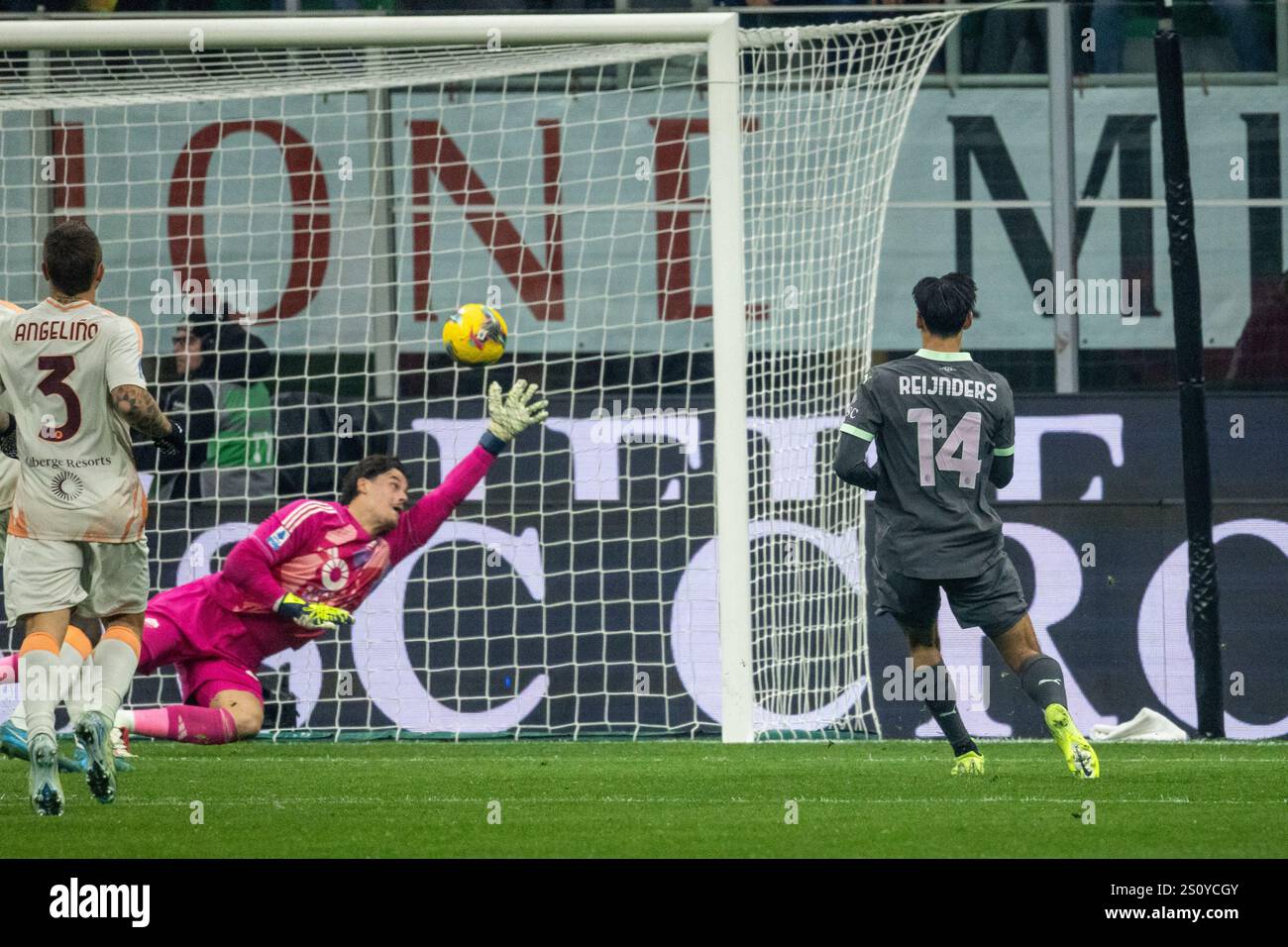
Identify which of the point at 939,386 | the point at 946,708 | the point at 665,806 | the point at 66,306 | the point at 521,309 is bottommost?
the point at 665,806

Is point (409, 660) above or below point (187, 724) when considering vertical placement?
above

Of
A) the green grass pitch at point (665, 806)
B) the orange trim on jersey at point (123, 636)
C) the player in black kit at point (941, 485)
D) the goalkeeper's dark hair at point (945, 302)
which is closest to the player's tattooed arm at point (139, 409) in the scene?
the orange trim on jersey at point (123, 636)

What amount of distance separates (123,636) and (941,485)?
263 cm

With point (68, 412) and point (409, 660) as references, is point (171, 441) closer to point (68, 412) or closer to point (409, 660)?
point (68, 412)

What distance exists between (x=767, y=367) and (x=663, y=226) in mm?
1061

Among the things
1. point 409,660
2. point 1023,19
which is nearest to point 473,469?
point 409,660

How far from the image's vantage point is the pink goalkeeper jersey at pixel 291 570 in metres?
7.78

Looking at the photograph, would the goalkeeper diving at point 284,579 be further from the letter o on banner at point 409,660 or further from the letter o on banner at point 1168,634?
the letter o on banner at point 1168,634

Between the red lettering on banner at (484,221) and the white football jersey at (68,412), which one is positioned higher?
the red lettering on banner at (484,221)

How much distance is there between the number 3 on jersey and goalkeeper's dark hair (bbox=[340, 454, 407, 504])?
2.69m

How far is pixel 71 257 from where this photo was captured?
551cm

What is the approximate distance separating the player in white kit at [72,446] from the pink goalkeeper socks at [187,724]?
1.85 m

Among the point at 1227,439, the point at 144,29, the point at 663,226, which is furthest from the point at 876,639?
the point at 144,29

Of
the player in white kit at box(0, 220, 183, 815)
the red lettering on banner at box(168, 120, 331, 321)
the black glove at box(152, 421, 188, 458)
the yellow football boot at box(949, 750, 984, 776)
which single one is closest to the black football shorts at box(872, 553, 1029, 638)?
the yellow football boot at box(949, 750, 984, 776)
